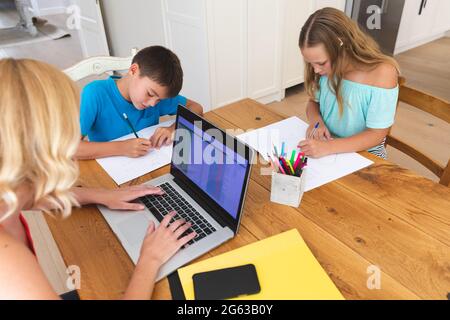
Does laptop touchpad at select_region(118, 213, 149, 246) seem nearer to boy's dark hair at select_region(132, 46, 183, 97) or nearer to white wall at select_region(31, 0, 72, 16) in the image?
boy's dark hair at select_region(132, 46, 183, 97)

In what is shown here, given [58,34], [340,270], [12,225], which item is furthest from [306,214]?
[58,34]


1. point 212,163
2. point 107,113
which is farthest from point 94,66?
point 212,163

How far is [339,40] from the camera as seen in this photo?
116 centimetres

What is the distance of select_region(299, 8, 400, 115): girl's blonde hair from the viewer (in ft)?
3.79

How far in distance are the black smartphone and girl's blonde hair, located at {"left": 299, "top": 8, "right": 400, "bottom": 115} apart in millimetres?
803

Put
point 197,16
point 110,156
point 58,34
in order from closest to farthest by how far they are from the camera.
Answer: point 110,156, point 197,16, point 58,34

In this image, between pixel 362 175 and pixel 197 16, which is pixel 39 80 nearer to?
pixel 362 175

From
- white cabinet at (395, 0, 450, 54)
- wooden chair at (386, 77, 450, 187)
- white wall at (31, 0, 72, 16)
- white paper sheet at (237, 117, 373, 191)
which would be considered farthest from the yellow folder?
white wall at (31, 0, 72, 16)

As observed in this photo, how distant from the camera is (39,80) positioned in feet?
1.96

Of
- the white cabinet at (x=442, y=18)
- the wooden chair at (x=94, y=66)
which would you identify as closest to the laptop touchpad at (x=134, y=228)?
the wooden chair at (x=94, y=66)

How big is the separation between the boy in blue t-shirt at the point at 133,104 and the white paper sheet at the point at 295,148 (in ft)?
1.01

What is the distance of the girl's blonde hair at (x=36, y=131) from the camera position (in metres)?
0.56

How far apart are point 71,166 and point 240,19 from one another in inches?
89.2

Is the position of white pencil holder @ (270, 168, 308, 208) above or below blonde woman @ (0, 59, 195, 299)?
below
